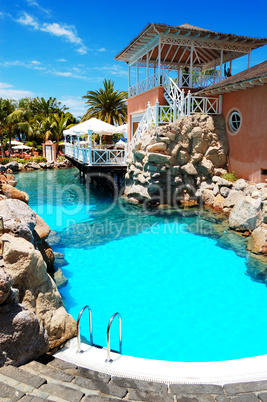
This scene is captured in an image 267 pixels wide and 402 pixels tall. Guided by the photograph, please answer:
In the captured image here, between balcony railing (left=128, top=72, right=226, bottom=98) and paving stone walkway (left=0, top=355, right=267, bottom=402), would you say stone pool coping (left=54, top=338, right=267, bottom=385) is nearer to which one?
paving stone walkway (left=0, top=355, right=267, bottom=402)

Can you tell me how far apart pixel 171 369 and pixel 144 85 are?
738 inches

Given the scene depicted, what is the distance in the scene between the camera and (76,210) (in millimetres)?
16438

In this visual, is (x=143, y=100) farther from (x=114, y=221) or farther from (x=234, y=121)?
(x=114, y=221)

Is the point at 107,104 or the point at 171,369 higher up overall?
the point at 107,104

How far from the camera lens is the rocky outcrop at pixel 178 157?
49.5ft

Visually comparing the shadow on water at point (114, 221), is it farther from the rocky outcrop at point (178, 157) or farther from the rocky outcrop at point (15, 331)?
the rocky outcrop at point (15, 331)

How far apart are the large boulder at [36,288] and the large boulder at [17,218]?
1.17 ft

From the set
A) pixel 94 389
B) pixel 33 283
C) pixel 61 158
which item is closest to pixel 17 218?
pixel 33 283

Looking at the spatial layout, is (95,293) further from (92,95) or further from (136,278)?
(92,95)

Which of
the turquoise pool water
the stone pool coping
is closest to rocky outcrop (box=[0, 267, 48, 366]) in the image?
the stone pool coping

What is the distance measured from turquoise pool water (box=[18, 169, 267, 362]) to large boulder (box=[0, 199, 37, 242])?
2404mm

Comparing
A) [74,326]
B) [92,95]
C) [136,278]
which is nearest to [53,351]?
[74,326]

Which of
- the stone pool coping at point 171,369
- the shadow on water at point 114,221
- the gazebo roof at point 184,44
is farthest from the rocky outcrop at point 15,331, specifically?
the gazebo roof at point 184,44

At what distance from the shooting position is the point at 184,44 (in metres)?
17.3
